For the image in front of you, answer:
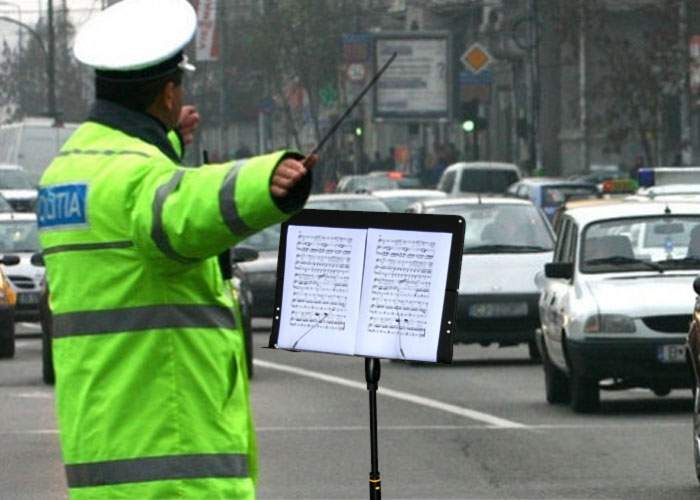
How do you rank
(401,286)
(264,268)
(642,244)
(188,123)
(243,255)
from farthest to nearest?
(264,268), (243,255), (642,244), (401,286), (188,123)

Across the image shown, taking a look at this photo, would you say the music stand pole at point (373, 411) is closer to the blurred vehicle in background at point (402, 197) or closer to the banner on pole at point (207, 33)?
the blurred vehicle in background at point (402, 197)

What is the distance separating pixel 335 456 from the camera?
14.8 meters

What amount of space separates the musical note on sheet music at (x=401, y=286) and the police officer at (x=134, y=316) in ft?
7.24

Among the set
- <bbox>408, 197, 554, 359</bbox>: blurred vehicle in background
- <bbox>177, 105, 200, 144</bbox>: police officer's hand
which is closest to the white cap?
<bbox>177, 105, 200, 144</bbox>: police officer's hand

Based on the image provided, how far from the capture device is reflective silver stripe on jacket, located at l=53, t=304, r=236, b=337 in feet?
16.5

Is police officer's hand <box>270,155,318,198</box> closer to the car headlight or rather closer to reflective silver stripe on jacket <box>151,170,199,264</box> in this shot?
reflective silver stripe on jacket <box>151,170,199,264</box>

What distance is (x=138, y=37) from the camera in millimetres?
5141

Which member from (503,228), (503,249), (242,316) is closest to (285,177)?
(242,316)

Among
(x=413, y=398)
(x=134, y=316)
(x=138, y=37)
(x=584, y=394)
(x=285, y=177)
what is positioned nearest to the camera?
(x=285, y=177)

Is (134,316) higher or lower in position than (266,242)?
higher

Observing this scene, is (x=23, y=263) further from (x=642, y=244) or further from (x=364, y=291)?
(x=364, y=291)

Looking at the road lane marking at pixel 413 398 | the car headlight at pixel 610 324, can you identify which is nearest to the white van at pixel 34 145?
the road lane marking at pixel 413 398

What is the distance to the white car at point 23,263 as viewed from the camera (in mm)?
31000

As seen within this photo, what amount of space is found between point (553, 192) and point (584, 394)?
26311 mm
